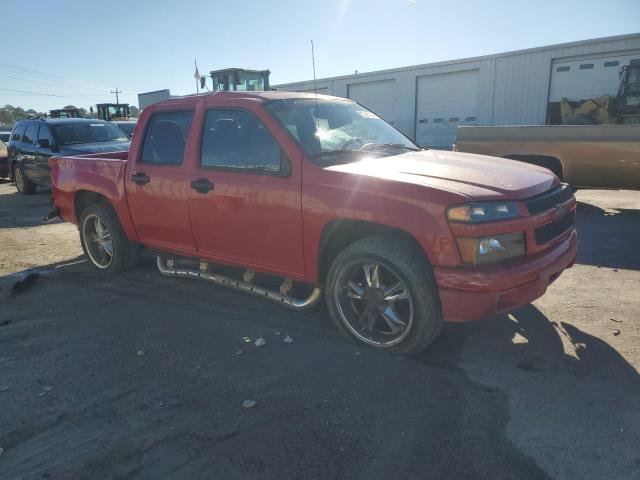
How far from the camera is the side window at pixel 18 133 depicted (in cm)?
1204

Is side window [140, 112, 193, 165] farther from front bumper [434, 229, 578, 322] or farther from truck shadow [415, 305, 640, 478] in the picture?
truck shadow [415, 305, 640, 478]

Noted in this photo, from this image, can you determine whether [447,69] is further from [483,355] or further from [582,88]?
[483,355]

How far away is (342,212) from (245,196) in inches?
35.3

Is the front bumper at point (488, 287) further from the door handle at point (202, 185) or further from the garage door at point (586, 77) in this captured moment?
the garage door at point (586, 77)

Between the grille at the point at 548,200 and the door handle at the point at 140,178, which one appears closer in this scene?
the grille at the point at 548,200

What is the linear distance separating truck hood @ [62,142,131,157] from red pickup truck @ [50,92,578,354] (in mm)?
6019

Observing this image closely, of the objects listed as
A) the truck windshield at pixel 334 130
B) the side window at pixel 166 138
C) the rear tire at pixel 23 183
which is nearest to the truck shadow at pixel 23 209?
the rear tire at pixel 23 183

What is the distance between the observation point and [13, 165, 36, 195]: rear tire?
12.3 meters

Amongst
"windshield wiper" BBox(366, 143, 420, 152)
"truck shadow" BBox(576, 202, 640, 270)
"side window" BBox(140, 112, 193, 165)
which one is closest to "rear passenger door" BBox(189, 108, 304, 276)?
"side window" BBox(140, 112, 193, 165)

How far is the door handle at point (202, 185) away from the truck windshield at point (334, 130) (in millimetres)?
811

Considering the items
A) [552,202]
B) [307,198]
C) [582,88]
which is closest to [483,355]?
[552,202]

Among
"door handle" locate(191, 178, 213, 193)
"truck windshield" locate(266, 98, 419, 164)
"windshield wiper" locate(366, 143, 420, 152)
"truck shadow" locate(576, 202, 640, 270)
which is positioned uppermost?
"truck windshield" locate(266, 98, 419, 164)

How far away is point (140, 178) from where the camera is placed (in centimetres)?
459

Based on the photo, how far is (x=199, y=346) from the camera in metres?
3.66
